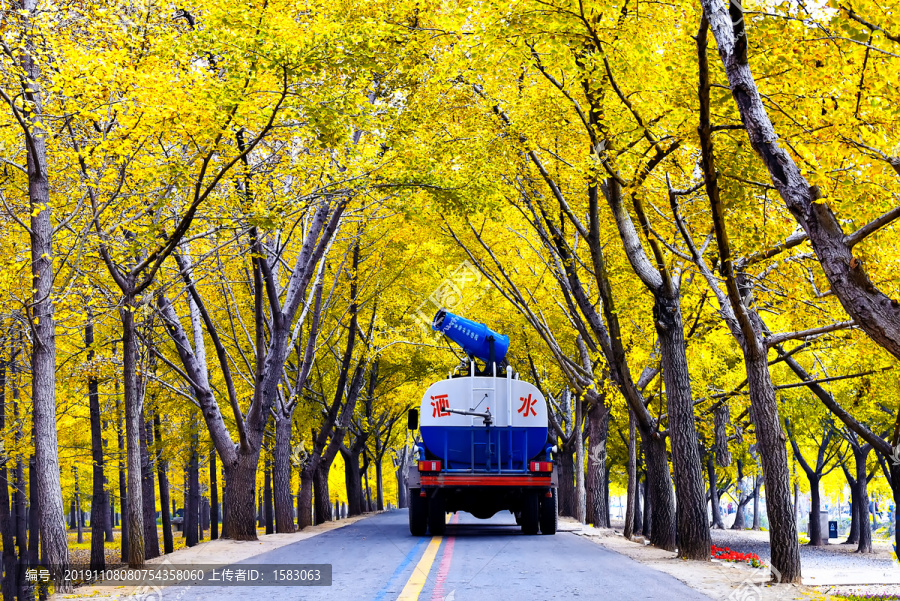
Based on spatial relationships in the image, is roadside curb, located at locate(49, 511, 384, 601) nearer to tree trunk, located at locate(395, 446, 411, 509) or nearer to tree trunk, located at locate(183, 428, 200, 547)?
tree trunk, located at locate(183, 428, 200, 547)

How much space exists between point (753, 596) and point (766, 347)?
136 inches

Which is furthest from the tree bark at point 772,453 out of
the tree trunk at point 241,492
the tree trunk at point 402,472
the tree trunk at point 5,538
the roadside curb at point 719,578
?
the tree trunk at point 402,472

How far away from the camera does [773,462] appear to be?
9.84 m

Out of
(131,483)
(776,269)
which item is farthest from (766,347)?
(131,483)

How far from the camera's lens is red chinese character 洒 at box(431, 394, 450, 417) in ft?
51.9

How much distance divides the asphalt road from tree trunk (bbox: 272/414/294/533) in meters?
5.14

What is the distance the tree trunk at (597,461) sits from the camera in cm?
2198

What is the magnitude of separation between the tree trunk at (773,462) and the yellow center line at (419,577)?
4324 millimetres

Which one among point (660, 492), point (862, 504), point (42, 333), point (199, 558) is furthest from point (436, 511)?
point (862, 504)

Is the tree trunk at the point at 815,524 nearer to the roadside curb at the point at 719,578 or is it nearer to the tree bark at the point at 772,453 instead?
the roadside curb at the point at 719,578

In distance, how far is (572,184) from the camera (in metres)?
15.1

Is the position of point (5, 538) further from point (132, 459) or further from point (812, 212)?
point (812, 212)

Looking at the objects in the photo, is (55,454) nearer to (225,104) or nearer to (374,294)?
(225,104)

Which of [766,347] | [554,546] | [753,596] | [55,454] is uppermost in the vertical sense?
[766,347]
